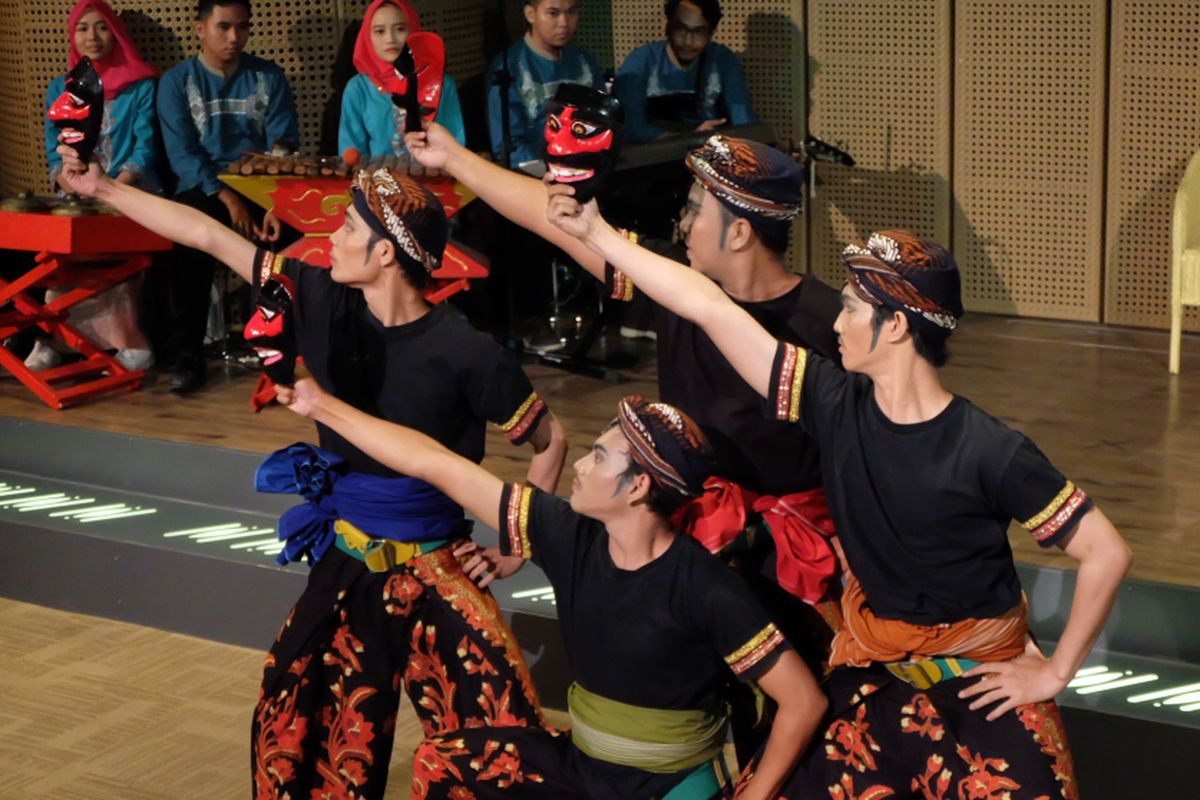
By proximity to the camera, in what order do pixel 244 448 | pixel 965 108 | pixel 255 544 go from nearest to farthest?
pixel 255 544, pixel 244 448, pixel 965 108

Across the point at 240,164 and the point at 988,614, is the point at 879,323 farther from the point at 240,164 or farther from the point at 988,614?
the point at 240,164

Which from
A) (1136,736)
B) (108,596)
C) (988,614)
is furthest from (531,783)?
(108,596)

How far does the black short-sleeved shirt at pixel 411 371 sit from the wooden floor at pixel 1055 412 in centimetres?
171

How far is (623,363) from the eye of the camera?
22.8 feet

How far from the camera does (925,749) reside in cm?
287

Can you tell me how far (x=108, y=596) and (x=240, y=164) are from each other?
5.87 feet

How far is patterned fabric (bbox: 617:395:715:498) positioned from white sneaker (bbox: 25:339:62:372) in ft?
14.7

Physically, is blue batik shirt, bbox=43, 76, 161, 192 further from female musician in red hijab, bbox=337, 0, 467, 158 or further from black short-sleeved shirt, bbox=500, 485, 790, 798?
black short-sleeved shirt, bbox=500, 485, 790, 798

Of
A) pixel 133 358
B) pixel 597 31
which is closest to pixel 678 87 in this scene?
pixel 597 31

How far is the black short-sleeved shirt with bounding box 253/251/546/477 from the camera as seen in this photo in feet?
11.3

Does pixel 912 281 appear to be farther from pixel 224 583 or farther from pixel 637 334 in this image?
pixel 637 334

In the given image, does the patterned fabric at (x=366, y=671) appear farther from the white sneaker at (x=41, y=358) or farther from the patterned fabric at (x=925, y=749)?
the white sneaker at (x=41, y=358)

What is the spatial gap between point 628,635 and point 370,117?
4207mm

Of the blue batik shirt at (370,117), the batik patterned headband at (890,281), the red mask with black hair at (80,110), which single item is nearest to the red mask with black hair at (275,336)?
the red mask with black hair at (80,110)
